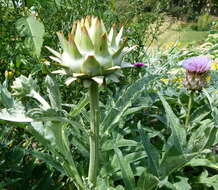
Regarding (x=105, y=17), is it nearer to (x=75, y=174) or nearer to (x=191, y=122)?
(x=191, y=122)

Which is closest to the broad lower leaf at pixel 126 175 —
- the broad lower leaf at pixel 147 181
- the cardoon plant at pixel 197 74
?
the broad lower leaf at pixel 147 181

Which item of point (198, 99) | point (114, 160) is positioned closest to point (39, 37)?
point (114, 160)

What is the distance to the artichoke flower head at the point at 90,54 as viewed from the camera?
95 centimetres

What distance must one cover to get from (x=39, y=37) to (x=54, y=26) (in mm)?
413

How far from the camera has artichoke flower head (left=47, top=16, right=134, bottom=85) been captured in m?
0.95

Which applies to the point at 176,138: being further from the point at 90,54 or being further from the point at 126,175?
the point at 90,54

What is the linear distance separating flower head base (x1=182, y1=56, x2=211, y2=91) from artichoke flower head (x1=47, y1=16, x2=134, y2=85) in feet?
2.11

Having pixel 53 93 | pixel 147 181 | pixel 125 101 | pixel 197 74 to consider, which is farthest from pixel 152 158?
pixel 197 74

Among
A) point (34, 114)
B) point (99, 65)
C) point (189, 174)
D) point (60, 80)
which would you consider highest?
point (99, 65)

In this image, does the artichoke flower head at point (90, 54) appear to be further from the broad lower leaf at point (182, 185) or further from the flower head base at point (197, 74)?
the flower head base at point (197, 74)

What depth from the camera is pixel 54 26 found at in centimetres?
177

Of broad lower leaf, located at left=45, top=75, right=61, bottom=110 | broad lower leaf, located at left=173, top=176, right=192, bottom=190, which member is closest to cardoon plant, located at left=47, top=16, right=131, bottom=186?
broad lower leaf, located at left=45, top=75, right=61, bottom=110

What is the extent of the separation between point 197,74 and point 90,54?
0.74m

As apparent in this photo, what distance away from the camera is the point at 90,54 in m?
0.96
